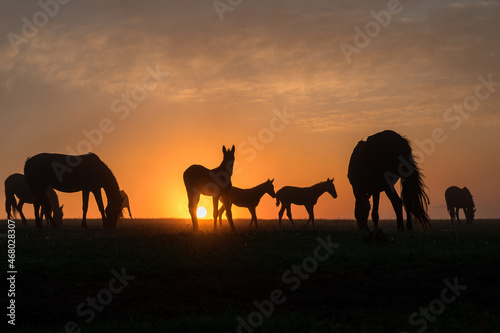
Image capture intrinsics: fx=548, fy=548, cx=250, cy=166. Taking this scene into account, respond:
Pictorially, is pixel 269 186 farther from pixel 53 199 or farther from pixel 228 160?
pixel 53 199

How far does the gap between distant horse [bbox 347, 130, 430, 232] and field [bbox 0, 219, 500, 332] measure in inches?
190

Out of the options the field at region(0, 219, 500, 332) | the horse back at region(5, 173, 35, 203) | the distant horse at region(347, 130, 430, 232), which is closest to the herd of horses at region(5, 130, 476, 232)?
the distant horse at region(347, 130, 430, 232)

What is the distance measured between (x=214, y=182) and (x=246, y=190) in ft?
21.1

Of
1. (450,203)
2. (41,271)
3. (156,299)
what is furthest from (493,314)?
(450,203)

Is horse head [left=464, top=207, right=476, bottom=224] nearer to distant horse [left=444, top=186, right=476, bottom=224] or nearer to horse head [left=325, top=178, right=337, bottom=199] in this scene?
distant horse [left=444, top=186, right=476, bottom=224]

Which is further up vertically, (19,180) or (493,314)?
(19,180)

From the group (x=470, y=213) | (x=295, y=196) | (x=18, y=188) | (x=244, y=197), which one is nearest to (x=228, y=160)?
(x=244, y=197)

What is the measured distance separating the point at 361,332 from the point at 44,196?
2157cm

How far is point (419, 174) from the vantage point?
845 inches

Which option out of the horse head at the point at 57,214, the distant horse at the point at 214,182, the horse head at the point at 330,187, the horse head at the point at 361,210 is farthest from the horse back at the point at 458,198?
the horse head at the point at 57,214

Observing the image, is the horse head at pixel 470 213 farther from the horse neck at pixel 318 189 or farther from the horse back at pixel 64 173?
the horse back at pixel 64 173

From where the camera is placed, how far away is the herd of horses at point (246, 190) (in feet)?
70.8

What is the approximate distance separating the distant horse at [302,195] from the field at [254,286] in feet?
46.5

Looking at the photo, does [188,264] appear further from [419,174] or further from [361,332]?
[419,174]
